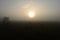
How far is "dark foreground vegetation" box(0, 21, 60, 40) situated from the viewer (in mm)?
2133

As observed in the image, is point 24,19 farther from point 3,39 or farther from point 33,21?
point 3,39

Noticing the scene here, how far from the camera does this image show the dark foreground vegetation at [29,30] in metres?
2.13

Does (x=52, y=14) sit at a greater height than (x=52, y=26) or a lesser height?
greater

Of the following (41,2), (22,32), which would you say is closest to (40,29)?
(22,32)

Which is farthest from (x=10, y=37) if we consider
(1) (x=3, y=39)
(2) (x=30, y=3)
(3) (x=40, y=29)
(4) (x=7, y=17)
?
(2) (x=30, y=3)

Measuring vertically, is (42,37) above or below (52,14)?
below

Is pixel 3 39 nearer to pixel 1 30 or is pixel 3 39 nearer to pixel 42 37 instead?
pixel 1 30

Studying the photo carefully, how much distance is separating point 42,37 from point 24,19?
1.35ft

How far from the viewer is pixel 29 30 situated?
2150 millimetres

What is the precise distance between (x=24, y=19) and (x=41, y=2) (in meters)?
0.39

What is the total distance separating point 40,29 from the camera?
2143mm

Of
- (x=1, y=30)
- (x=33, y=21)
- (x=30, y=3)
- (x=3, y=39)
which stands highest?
(x=30, y=3)

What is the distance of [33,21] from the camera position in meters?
2.15

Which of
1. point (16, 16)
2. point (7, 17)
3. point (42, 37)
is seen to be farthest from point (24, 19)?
point (42, 37)
